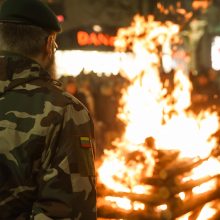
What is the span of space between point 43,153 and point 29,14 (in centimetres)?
58

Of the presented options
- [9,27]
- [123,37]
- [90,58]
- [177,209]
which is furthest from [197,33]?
[9,27]

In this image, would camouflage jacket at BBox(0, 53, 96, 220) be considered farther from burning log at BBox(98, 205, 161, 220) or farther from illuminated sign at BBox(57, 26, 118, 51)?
illuminated sign at BBox(57, 26, 118, 51)

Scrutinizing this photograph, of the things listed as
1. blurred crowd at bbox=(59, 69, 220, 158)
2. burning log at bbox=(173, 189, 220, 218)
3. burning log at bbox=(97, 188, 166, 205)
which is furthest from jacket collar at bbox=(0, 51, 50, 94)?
blurred crowd at bbox=(59, 69, 220, 158)

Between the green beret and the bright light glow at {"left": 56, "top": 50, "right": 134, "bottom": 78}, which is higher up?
the bright light glow at {"left": 56, "top": 50, "right": 134, "bottom": 78}

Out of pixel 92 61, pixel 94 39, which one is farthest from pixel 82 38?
pixel 92 61

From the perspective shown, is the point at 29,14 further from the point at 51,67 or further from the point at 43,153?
the point at 43,153

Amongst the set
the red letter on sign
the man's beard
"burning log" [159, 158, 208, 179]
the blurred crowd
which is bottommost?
the man's beard

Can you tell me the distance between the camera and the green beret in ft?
6.71

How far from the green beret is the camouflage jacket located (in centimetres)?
30

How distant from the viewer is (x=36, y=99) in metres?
1.96

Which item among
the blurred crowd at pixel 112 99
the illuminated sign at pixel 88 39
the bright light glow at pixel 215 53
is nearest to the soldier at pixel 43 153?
the blurred crowd at pixel 112 99

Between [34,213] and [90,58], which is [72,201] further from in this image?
[90,58]

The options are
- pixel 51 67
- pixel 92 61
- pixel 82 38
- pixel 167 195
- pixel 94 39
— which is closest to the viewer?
pixel 51 67

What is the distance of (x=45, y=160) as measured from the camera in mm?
1907
